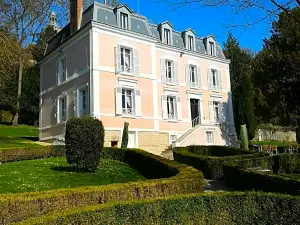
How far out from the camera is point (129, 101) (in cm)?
2302

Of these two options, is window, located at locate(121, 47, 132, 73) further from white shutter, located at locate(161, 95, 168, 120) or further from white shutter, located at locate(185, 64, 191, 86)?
white shutter, located at locate(185, 64, 191, 86)

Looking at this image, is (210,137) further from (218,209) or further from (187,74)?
(218,209)

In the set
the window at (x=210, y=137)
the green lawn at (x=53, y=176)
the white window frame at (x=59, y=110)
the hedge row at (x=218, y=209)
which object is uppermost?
the white window frame at (x=59, y=110)

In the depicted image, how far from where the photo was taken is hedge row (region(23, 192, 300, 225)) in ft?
21.0

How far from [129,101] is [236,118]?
1369 cm

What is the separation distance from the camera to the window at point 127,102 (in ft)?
73.9

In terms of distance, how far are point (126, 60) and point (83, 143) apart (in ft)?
40.3

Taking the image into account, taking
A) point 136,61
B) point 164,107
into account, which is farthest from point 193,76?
point 136,61

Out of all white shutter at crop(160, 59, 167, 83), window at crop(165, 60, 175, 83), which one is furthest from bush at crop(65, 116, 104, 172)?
window at crop(165, 60, 175, 83)

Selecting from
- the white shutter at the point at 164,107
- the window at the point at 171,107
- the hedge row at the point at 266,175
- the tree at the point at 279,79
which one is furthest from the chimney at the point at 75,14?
the tree at the point at 279,79

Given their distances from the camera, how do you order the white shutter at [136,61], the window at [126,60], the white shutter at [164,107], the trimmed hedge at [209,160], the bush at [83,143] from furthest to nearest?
1. the white shutter at [164,107]
2. the white shutter at [136,61]
3. the window at [126,60]
4. the trimmed hedge at [209,160]
5. the bush at [83,143]

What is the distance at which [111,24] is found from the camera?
2270 centimetres

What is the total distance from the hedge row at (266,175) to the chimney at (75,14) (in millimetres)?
15037

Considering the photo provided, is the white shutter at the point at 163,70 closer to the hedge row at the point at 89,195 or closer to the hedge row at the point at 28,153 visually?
the hedge row at the point at 28,153
